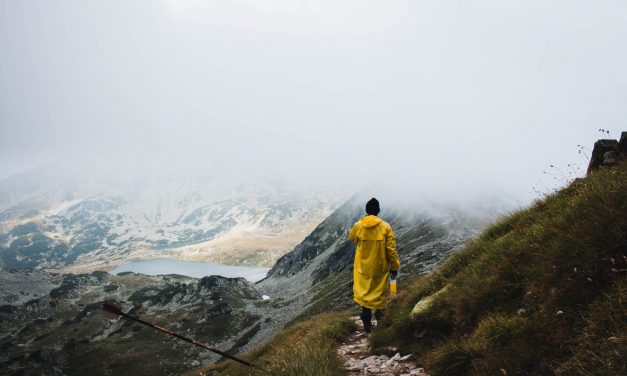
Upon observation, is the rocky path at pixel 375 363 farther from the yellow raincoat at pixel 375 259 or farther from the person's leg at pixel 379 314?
the yellow raincoat at pixel 375 259

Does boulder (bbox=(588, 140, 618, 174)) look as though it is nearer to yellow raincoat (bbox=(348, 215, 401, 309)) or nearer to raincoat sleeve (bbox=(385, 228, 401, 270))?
raincoat sleeve (bbox=(385, 228, 401, 270))

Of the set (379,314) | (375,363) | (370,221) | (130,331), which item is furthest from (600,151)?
(130,331)

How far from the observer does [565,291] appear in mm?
6008

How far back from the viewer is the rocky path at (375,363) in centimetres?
798

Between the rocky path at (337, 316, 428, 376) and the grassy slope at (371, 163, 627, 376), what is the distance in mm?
327

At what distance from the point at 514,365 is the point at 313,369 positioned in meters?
3.77

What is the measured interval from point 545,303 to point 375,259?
5.73 m

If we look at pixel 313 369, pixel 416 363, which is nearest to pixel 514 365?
pixel 416 363

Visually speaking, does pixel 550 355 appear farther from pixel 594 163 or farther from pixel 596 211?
pixel 594 163

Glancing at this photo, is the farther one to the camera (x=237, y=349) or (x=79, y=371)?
(x=237, y=349)

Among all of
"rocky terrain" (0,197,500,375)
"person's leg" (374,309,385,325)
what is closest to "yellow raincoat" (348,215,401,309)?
"person's leg" (374,309,385,325)

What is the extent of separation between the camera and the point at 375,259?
11.6 m

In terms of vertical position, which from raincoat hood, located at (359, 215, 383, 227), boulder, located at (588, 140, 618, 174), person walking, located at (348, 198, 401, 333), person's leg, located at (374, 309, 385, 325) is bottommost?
person's leg, located at (374, 309, 385, 325)

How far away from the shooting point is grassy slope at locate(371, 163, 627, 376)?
16.1 ft
